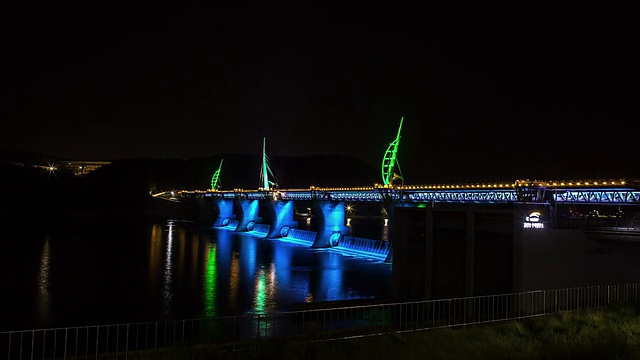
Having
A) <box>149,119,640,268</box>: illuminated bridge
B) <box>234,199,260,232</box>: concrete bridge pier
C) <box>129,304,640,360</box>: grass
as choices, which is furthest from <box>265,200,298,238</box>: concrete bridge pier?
<box>129,304,640,360</box>: grass

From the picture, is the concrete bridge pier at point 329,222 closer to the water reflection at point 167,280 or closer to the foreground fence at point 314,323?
the water reflection at point 167,280

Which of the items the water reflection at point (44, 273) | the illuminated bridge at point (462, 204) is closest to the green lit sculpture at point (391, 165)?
the illuminated bridge at point (462, 204)

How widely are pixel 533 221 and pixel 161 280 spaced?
27863mm

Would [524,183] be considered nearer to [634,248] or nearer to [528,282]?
[634,248]

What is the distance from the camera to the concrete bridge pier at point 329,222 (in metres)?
66.7

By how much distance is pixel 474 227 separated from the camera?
87.7 ft

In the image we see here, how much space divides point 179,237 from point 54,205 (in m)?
71.0

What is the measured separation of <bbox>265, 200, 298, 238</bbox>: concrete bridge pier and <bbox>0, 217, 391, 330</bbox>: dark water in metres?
14.6

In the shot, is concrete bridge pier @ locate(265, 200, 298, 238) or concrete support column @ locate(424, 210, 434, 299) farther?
concrete bridge pier @ locate(265, 200, 298, 238)

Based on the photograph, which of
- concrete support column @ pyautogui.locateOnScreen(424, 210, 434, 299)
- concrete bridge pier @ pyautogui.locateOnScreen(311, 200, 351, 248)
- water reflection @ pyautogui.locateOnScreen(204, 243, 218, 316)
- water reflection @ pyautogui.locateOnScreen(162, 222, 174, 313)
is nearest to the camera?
concrete support column @ pyautogui.locateOnScreen(424, 210, 434, 299)

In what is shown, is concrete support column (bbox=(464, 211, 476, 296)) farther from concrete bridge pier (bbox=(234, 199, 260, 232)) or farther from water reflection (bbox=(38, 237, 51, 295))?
concrete bridge pier (bbox=(234, 199, 260, 232))

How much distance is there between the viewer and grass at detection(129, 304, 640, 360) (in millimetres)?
11102

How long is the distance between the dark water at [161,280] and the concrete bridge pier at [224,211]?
4540cm

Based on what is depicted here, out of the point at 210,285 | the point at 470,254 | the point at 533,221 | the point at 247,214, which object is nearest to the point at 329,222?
the point at 210,285
